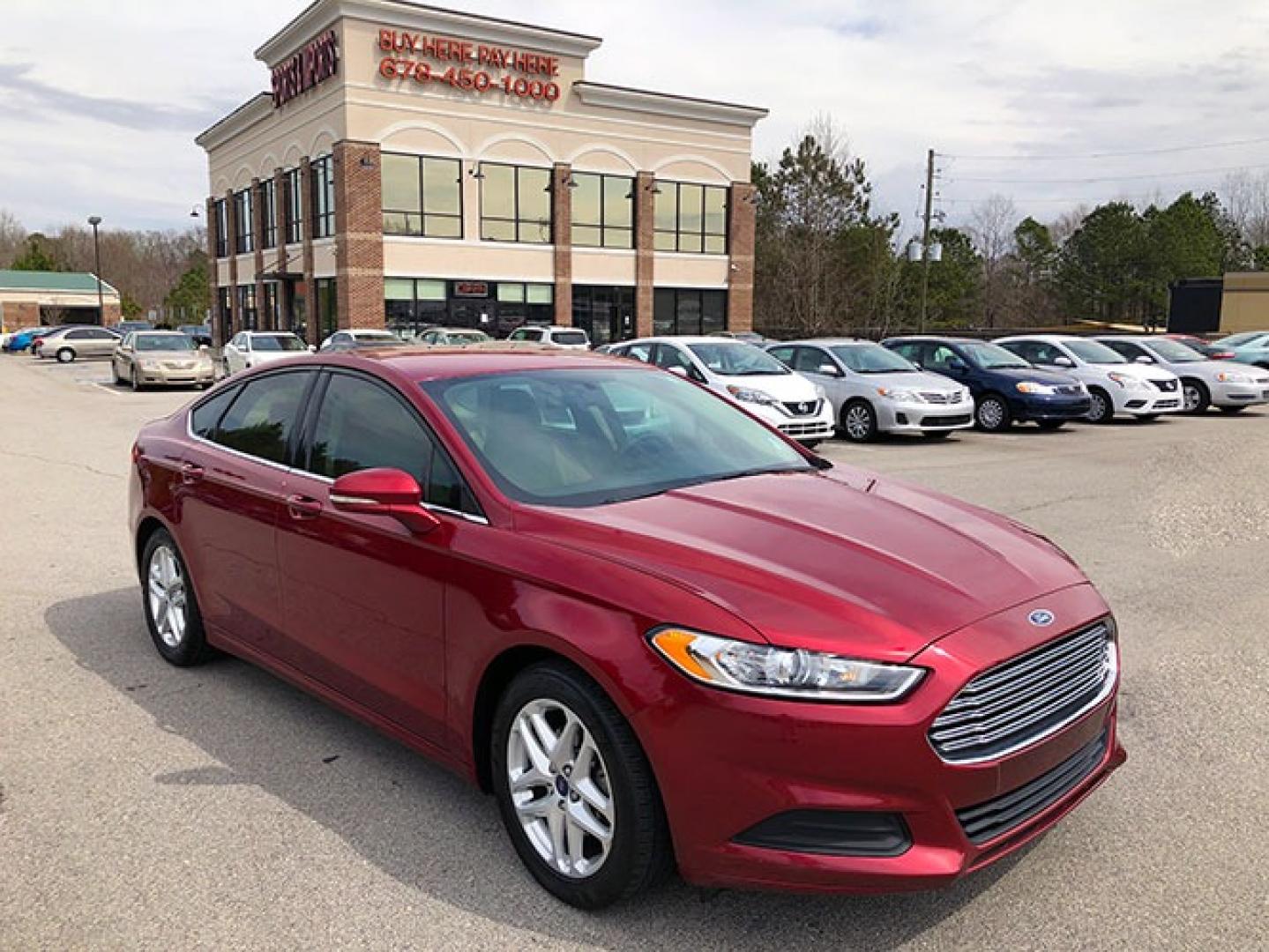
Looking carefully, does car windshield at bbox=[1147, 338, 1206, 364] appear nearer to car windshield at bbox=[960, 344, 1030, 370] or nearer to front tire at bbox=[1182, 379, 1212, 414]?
front tire at bbox=[1182, 379, 1212, 414]

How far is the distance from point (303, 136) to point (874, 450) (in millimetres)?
30548

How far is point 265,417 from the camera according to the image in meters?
4.52

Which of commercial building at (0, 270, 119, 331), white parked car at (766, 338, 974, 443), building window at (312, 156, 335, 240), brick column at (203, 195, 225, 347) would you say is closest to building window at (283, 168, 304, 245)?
building window at (312, 156, 335, 240)

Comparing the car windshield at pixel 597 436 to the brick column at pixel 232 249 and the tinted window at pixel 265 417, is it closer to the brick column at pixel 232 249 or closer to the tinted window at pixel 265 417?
the tinted window at pixel 265 417

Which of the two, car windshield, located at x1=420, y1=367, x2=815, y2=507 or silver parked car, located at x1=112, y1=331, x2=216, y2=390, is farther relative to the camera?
silver parked car, located at x1=112, y1=331, x2=216, y2=390

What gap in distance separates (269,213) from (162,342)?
1841cm

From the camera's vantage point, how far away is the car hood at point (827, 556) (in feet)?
8.64

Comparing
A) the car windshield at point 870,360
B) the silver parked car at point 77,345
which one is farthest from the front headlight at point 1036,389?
the silver parked car at point 77,345

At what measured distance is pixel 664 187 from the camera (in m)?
40.3

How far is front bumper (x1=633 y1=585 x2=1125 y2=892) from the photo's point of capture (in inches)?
98.5

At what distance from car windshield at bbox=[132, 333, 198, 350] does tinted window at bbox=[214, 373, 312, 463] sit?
904 inches

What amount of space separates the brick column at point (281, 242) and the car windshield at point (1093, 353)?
100 feet

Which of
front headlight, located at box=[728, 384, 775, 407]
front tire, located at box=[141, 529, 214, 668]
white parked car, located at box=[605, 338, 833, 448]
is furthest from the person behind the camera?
white parked car, located at box=[605, 338, 833, 448]

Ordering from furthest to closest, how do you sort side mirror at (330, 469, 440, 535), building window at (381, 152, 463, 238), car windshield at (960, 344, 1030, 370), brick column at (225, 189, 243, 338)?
brick column at (225, 189, 243, 338) < building window at (381, 152, 463, 238) < car windshield at (960, 344, 1030, 370) < side mirror at (330, 469, 440, 535)
